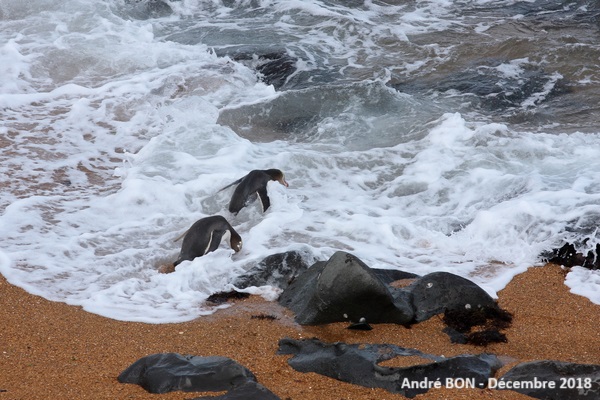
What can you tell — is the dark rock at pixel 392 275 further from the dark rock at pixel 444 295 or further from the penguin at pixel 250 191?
the penguin at pixel 250 191

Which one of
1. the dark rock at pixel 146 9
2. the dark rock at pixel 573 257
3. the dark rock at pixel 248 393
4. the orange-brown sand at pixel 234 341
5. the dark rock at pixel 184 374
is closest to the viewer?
the dark rock at pixel 248 393

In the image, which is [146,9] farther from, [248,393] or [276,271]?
[248,393]

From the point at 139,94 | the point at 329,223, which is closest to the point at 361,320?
the point at 329,223

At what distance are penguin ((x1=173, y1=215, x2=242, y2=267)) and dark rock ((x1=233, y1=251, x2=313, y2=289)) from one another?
432 millimetres

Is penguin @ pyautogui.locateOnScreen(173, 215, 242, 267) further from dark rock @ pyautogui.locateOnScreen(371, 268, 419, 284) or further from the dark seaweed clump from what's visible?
the dark seaweed clump

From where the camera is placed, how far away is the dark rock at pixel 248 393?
13.7 ft

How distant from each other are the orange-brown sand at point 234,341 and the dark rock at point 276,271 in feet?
1.03

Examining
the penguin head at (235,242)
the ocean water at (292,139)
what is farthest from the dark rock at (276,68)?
the penguin head at (235,242)

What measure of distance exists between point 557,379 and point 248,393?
180 centimetres

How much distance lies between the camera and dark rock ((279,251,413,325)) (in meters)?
5.59

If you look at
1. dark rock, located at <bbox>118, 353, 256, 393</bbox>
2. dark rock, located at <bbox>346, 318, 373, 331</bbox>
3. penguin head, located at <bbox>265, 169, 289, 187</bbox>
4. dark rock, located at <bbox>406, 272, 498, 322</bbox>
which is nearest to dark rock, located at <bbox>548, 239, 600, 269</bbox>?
dark rock, located at <bbox>406, 272, 498, 322</bbox>

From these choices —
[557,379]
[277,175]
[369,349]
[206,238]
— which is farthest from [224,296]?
[557,379]

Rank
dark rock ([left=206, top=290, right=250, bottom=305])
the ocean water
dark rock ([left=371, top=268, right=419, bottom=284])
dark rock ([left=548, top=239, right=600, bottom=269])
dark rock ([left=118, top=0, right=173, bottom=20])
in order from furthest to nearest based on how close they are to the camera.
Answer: dark rock ([left=118, top=0, right=173, bottom=20]) → the ocean water → dark rock ([left=548, top=239, right=600, bottom=269]) → dark rock ([left=371, top=268, right=419, bottom=284]) → dark rock ([left=206, top=290, right=250, bottom=305])

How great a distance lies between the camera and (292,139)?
10266mm
